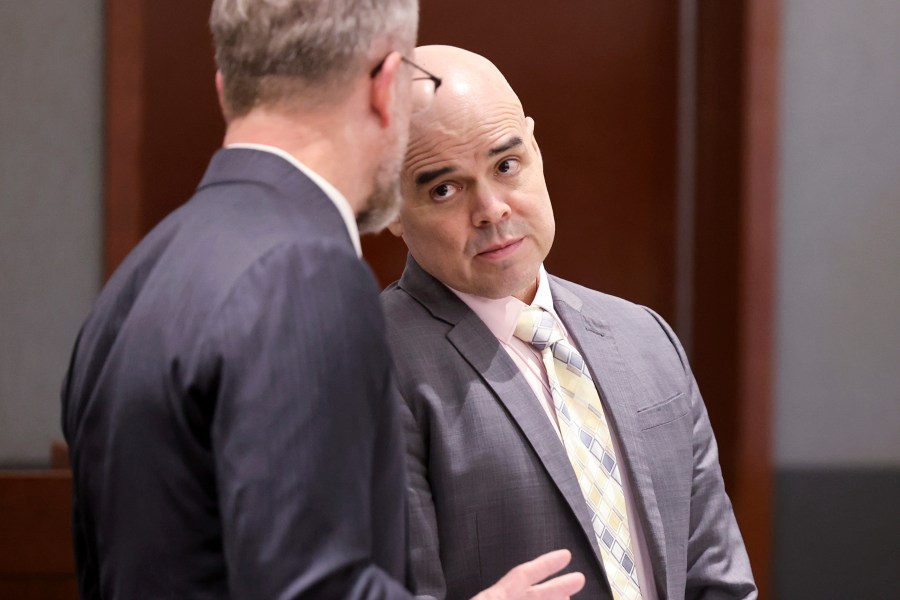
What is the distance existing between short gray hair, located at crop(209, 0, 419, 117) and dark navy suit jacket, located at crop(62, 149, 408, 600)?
0.07m

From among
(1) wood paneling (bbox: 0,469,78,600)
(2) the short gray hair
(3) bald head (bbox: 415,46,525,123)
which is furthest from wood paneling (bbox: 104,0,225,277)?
(2) the short gray hair

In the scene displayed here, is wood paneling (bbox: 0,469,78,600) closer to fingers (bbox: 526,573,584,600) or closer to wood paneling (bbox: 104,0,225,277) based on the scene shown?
wood paneling (bbox: 104,0,225,277)

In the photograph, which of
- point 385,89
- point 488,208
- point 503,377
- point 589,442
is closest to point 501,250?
point 488,208

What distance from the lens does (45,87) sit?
236 cm

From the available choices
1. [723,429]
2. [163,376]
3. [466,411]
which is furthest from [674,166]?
[163,376]

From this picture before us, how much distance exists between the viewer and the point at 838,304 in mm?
2539

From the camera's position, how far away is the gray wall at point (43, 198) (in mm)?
2361

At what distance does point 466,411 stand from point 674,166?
139cm

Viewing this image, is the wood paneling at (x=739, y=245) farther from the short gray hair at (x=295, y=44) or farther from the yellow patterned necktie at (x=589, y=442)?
the short gray hair at (x=295, y=44)

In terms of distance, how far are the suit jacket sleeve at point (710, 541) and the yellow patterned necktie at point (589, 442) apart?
5.2 inches

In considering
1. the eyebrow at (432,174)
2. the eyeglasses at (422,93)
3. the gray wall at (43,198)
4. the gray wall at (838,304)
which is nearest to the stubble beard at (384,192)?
the eyeglasses at (422,93)

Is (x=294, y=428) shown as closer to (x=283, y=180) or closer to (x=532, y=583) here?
(x=283, y=180)

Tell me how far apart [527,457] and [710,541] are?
0.32 meters

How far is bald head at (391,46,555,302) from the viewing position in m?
1.35
